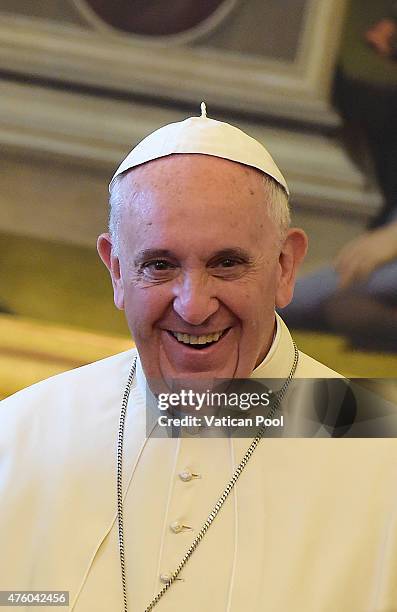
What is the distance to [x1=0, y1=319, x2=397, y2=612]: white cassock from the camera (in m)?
2.03

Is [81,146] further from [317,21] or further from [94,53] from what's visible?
[317,21]

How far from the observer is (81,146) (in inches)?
148

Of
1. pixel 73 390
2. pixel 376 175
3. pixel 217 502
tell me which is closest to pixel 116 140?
pixel 376 175

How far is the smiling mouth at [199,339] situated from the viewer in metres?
2.06

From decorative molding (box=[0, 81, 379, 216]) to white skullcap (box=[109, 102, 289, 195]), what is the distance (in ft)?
4.68

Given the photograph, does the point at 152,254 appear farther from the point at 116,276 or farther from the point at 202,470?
the point at 202,470

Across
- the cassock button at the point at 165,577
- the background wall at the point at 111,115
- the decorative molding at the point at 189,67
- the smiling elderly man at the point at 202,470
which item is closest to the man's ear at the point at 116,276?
the smiling elderly man at the point at 202,470

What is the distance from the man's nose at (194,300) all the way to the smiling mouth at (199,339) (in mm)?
40

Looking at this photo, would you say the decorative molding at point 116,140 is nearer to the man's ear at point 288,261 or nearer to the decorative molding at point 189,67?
the decorative molding at point 189,67

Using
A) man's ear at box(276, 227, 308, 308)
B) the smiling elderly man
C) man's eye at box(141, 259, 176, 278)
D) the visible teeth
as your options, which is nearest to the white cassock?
the smiling elderly man

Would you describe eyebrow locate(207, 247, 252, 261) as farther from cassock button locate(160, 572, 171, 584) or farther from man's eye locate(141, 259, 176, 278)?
cassock button locate(160, 572, 171, 584)

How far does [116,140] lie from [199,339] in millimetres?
1849

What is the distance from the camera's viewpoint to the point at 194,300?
2002 mm

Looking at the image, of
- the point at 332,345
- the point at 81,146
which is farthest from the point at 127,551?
the point at 81,146
